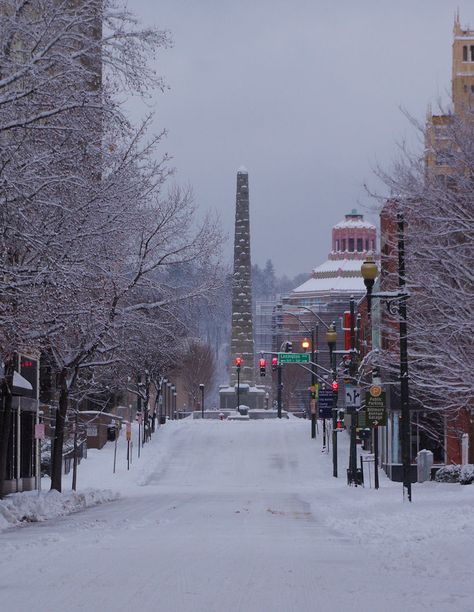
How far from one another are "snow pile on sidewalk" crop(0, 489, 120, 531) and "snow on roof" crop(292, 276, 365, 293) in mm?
128495

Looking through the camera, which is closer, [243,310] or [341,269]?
[243,310]

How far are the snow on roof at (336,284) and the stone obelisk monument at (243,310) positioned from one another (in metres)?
54.3

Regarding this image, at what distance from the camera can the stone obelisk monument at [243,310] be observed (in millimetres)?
100000

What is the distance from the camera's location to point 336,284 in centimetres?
16312

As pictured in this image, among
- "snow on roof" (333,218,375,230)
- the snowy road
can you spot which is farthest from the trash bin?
"snow on roof" (333,218,375,230)

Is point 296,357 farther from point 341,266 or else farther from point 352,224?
point 352,224

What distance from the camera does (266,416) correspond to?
99562 mm

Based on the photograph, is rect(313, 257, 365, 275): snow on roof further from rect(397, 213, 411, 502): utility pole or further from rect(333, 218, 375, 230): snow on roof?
rect(397, 213, 411, 502): utility pole

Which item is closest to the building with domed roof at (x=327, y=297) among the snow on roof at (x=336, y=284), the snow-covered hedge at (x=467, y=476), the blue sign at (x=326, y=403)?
the snow on roof at (x=336, y=284)

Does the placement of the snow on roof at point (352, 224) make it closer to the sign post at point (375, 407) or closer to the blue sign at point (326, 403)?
the blue sign at point (326, 403)

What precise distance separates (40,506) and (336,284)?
138600 mm

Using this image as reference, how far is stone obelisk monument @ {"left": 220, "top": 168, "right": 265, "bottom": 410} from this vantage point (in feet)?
328

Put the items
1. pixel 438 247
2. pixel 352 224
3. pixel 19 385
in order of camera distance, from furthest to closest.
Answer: pixel 352 224, pixel 19 385, pixel 438 247

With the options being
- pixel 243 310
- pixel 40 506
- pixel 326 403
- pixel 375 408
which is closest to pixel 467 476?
pixel 375 408
